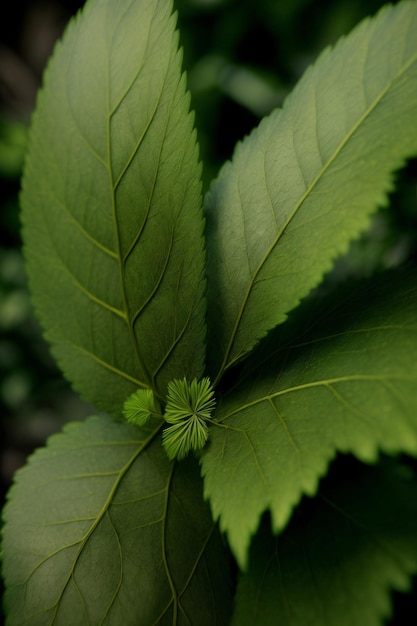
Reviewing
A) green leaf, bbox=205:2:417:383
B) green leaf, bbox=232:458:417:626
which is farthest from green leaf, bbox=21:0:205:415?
green leaf, bbox=232:458:417:626

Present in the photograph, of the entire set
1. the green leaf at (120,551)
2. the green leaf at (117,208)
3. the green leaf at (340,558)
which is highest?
the green leaf at (117,208)

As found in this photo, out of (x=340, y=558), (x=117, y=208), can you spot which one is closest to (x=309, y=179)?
(x=117, y=208)

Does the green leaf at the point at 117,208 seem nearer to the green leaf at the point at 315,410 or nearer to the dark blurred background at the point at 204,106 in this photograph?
the green leaf at the point at 315,410

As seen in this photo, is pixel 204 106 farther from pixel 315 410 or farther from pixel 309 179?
pixel 315 410

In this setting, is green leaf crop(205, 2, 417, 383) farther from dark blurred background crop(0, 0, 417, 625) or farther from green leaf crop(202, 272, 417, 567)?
dark blurred background crop(0, 0, 417, 625)

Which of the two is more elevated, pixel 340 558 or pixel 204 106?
pixel 204 106

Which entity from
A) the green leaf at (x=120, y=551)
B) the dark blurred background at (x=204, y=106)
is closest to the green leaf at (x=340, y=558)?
the green leaf at (x=120, y=551)

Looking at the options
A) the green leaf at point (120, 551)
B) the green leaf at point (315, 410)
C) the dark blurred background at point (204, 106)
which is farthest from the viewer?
the dark blurred background at point (204, 106)
